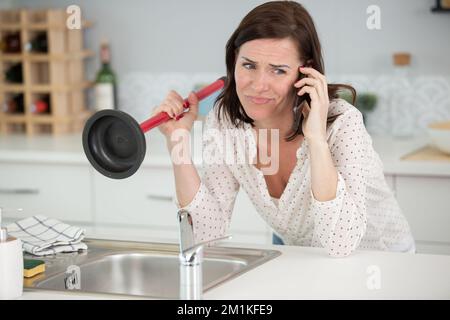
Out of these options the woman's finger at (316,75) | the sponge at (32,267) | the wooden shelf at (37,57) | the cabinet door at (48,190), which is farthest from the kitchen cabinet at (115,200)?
the sponge at (32,267)

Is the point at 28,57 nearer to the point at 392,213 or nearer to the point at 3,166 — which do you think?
the point at 3,166

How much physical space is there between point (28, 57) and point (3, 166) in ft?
1.55

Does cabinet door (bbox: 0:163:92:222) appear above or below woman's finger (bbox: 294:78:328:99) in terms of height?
below

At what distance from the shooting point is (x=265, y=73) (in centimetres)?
167

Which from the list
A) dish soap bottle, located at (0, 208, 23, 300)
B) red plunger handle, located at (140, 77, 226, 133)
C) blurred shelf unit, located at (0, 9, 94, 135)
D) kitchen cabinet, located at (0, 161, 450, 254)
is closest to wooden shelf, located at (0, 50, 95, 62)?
blurred shelf unit, located at (0, 9, 94, 135)

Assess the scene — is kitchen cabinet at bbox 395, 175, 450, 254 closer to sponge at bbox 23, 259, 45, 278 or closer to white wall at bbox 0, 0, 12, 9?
sponge at bbox 23, 259, 45, 278

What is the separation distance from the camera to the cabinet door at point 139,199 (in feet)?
9.01

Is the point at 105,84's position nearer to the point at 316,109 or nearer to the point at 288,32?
the point at 288,32

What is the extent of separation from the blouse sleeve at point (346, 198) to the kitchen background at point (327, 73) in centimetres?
87

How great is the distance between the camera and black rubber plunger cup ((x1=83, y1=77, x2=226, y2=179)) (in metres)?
1.48

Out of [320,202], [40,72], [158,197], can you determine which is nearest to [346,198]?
[320,202]

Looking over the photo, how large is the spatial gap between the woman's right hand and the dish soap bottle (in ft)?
1.61

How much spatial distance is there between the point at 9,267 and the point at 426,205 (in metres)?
1.53

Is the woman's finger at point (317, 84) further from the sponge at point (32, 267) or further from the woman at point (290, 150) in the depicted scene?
the sponge at point (32, 267)
